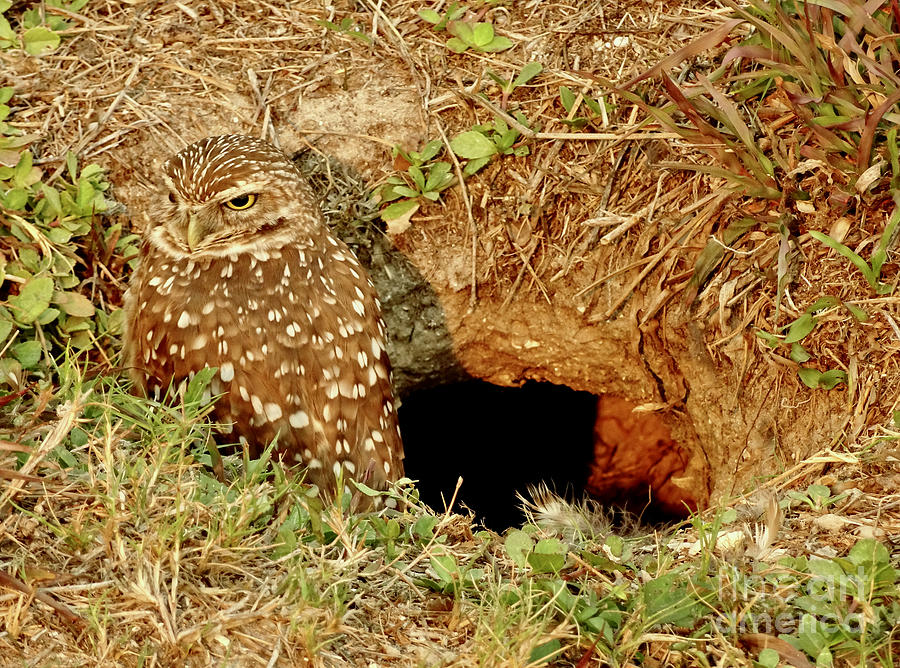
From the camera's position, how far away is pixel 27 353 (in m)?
3.33

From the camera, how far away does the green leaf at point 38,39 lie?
4.08 metres

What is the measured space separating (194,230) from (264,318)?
0.40 meters

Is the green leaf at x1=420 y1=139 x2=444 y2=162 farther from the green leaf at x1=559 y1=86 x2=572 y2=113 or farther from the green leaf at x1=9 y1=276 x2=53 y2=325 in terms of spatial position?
the green leaf at x1=9 y1=276 x2=53 y2=325

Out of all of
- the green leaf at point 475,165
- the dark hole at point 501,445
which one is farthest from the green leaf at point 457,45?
the dark hole at point 501,445

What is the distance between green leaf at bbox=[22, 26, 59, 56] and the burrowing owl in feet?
4.07

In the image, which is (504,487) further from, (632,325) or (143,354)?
(143,354)

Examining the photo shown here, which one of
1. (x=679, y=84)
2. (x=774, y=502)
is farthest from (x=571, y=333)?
(x=774, y=502)

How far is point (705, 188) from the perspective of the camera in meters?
3.74

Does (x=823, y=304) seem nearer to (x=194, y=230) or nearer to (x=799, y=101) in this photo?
(x=799, y=101)

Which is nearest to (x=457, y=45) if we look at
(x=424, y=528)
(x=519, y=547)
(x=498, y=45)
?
(x=498, y=45)

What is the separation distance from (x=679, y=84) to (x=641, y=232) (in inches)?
24.0

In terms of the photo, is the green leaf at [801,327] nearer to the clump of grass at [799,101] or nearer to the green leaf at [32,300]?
the clump of grass at [799,101]

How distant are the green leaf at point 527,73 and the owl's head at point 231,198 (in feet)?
3.65

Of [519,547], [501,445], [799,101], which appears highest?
[799,101]
